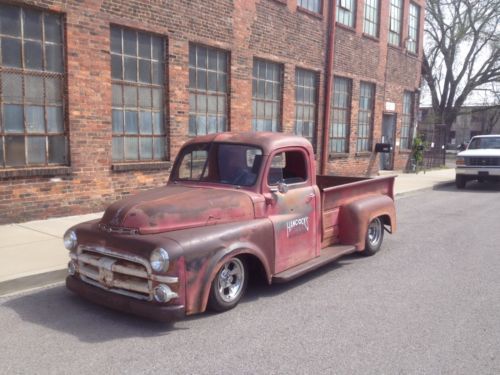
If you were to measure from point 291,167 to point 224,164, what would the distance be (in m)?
0.85

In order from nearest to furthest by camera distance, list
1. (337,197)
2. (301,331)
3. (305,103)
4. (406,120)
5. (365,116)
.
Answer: (301,331)
(337,197)
(305,103)
(365,116)
(406,120)

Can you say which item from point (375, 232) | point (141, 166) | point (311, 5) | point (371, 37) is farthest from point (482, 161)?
point (141, 166)

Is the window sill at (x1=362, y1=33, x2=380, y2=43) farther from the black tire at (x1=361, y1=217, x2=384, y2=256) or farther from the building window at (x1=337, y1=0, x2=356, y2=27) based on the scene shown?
the black tire at (x1=361, y1=217, x2=384, y2=256)

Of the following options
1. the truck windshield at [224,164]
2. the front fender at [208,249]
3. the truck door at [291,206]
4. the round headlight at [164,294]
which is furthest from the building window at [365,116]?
the round headlight at [164,294]

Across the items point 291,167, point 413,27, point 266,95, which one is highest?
point 413,27

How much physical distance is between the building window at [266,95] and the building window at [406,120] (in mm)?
9353

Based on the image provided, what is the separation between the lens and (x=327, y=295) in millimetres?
5035

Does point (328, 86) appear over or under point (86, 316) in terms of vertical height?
over

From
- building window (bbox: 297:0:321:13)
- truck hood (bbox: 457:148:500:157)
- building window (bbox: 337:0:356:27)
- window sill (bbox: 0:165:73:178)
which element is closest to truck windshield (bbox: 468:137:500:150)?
truck hood (bbox: 457:148:500:157)

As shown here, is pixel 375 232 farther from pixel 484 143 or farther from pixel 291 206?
pixel 484 143

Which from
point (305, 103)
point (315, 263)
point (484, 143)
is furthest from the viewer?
point (484, 143)

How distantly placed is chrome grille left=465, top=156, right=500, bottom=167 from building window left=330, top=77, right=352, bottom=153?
399 cm

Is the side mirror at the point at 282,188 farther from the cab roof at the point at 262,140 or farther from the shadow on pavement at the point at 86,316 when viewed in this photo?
the shadow on pavement at the point at 86,316

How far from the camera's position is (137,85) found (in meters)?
9.37
